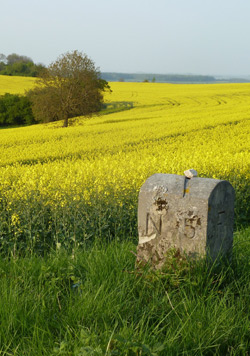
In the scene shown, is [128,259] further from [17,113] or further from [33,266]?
[17,113]

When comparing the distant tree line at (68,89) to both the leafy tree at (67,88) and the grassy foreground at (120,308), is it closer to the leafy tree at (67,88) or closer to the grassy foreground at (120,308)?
the leafy tree at (67,88)

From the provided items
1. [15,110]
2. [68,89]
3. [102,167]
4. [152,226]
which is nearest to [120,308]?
[152,226]

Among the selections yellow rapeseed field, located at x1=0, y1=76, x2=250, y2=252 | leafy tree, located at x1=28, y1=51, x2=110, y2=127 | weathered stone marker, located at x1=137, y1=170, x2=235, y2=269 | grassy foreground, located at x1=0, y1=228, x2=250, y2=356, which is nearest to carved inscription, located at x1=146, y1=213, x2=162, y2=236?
weathered stone marker, located at x1=137, y1=170, x2=235, y2=269

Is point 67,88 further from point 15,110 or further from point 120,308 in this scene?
point 120,308

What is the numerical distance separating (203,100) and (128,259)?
149ft

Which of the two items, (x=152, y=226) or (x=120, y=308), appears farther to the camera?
(x=152, y=226)

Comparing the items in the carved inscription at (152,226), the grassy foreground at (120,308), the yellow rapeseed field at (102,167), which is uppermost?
the carved inscription at (152,226)

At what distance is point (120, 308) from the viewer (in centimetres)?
271

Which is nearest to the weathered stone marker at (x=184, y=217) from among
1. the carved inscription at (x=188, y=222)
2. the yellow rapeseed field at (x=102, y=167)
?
the carved inscription at (x=188, y=222)

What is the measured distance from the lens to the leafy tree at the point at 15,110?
155 ft

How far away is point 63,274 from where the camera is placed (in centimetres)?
320

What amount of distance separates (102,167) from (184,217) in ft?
22.2

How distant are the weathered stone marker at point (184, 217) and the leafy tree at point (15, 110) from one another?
45416 mm

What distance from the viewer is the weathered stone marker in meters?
3.23
